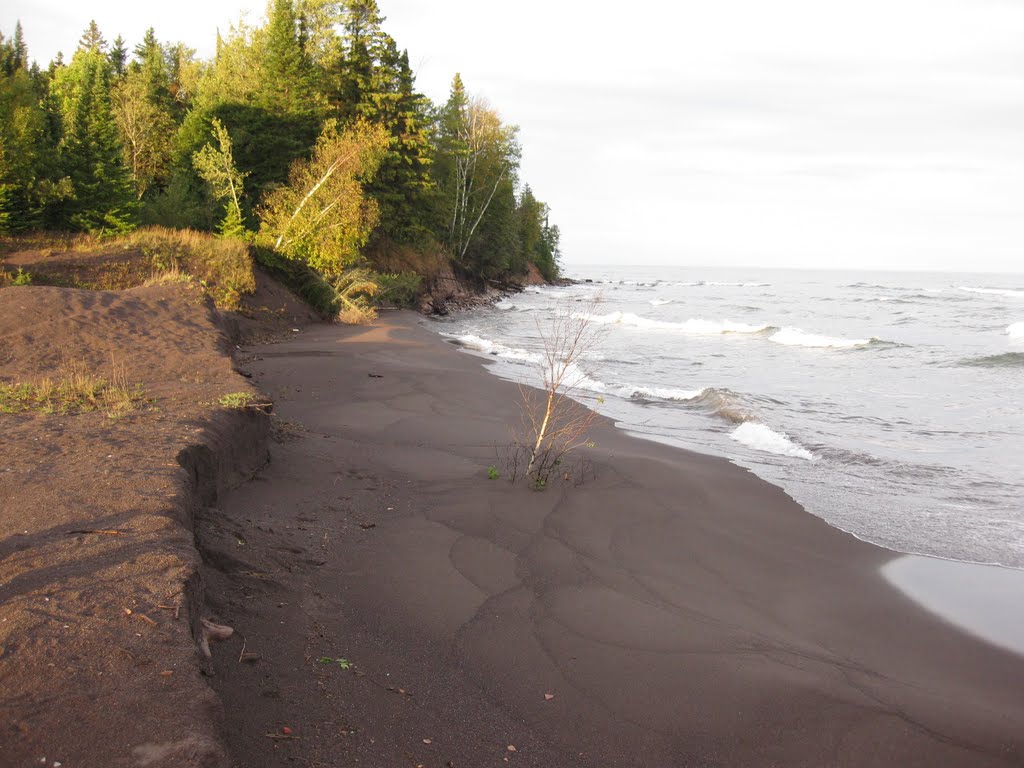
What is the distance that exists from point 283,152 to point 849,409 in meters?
27.9

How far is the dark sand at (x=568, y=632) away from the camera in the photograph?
3.55 m

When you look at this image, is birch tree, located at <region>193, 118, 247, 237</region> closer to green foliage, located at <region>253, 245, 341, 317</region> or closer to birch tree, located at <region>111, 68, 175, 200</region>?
green foliage, located at <region>253, 245, 341, 317</region>

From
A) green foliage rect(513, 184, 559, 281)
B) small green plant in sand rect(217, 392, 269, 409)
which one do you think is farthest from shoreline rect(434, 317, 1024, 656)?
green foliage rect(513, 184, 559, 281)

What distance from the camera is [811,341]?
29.2m

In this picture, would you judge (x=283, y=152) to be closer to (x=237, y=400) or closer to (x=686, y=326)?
(x=686, y=326)

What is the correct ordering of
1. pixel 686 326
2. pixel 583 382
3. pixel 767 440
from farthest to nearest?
pixel 686 326 < pixel 583 382 < pixel 767 440

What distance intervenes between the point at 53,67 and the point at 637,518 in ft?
285

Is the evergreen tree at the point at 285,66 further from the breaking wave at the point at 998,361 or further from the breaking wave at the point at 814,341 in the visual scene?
the breaking wave at the point at 998,361

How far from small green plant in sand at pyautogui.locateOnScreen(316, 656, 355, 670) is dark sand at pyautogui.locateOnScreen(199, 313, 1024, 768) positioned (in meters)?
0.06

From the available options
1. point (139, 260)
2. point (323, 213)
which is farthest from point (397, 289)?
point (139, 260)

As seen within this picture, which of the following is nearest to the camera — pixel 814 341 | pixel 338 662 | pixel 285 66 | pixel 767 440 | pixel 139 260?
pixel 338 662

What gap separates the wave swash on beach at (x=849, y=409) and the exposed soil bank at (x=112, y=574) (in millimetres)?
4594

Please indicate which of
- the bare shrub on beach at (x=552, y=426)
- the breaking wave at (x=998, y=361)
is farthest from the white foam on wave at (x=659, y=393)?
the breaking wave at (x=998, y=361)

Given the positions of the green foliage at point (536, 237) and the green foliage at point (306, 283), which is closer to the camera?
the green foliage at point (306, 283)
